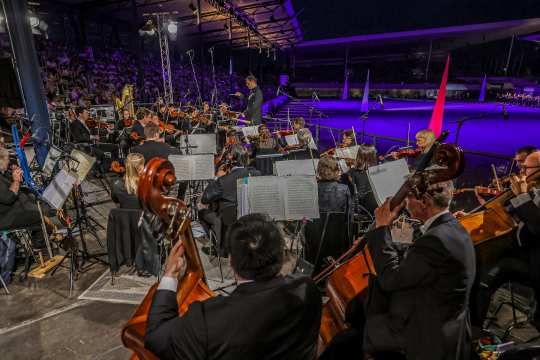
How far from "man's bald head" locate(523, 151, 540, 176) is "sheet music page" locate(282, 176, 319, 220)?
6.77 ft

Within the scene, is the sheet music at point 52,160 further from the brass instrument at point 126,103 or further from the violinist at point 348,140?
the brass instrument at point 126,103

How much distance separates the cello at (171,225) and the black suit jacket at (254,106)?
6472 mm

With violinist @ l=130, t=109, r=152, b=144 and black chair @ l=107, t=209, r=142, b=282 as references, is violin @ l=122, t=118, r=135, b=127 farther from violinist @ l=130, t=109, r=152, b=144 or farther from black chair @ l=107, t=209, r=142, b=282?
black chair @ l=107, t=209, r=142, b=282

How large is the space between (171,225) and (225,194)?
2255mm

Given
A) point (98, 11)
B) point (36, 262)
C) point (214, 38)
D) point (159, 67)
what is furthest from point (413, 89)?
point (36, 262)

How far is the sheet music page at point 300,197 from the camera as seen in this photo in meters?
2.93

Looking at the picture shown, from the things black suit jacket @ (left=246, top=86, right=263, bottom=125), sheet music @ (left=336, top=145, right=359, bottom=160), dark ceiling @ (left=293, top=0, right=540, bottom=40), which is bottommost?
sheet music @ (left=336, top=145, right=359, bottom=160)

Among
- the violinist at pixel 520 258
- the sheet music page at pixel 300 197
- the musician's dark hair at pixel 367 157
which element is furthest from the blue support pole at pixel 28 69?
the violinist at pixel 520 258

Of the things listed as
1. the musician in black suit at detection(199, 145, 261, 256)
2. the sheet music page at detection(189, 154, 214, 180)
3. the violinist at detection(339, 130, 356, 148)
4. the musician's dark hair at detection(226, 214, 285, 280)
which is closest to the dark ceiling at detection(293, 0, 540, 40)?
the violinist at detection(339, 130, 356, 148)

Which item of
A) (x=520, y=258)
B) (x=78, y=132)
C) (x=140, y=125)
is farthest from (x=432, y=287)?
(x=78, y=132)

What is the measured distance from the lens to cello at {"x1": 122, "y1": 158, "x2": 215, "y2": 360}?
59.2 inches

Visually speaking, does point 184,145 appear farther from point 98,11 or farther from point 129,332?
point 98,11

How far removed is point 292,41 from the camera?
26.9 meters

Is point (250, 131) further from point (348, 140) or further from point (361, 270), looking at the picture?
point (361, 270)
